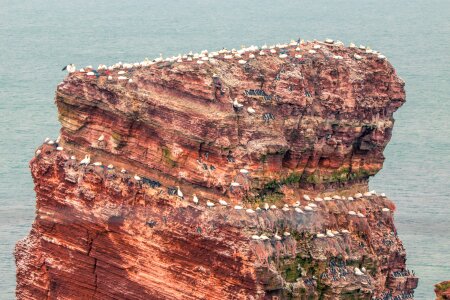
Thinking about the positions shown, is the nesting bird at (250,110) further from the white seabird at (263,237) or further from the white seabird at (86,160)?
the white seabird at (86,160)

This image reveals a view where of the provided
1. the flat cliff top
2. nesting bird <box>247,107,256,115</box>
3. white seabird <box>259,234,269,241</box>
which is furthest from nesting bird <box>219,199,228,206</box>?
nesting bird <box>247,107,256,115</box>

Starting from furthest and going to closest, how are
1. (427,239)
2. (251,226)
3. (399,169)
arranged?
(399,169) < (427,239) < (251,226)

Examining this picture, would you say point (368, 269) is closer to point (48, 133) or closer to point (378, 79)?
point (378, 79)

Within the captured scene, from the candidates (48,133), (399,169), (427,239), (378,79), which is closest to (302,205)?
(378,79)

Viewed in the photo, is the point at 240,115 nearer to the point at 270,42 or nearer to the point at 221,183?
the point at 221,183

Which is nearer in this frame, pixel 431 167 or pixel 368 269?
pixel 368 269

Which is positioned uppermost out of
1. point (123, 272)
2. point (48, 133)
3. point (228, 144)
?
point (228, 144)

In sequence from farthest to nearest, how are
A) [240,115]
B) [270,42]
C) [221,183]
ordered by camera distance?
1. [270,42]
2. [240,115]
3. [221,183]

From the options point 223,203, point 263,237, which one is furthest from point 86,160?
point 263,237
